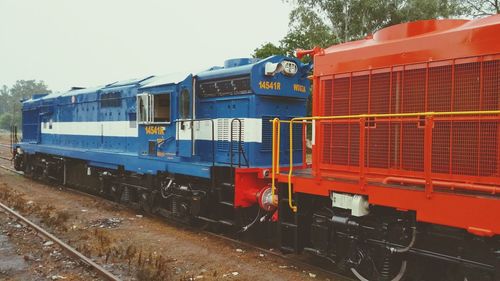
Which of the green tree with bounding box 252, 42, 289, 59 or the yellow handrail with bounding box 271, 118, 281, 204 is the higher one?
the green tree with bounding box 252, 42, 289, 59

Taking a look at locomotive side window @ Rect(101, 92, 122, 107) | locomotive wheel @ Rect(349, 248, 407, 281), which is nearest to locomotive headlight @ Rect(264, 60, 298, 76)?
locomotive wheel @ Rect(349, 248, 407, 281)

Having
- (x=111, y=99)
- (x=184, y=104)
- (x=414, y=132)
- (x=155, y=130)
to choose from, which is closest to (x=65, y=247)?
(x=155, y=130)

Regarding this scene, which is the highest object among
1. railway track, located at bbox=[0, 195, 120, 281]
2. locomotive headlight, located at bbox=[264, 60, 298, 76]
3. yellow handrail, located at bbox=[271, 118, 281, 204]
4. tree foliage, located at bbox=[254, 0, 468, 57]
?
tree foliage, located at bbox=[254, 0, 468, 57]

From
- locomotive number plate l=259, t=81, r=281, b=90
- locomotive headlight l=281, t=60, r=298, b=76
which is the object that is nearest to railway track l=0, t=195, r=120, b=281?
locomotive number plate l=259, t=81, r=281, b=90

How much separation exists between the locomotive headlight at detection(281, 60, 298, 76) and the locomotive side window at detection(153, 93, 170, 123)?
281 cm

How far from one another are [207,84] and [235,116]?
40.4 inches

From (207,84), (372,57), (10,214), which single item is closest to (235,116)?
(207,84)

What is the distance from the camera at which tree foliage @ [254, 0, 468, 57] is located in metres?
28.6

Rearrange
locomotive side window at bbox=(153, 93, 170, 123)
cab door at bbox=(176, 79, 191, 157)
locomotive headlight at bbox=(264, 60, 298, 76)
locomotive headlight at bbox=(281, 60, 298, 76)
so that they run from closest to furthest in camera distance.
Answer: locomotive headlight at bbox=(264, 60, 298, 76) → locomotive headlight at bbox=(281, 60, 298, 76) → cab door at bbox=(176, 79, 191, 157) → locomotive side window at bbox=(153, 93, 170, 123)

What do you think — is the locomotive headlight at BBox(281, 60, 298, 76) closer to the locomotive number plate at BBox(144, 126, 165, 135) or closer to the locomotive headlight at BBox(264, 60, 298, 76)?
the locomotive headlight at BBox(264, 60, 298, 76)

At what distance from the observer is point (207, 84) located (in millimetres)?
8789

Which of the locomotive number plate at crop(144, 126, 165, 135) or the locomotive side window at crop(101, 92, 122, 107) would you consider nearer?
the locomotive number plate at crop(144, 126, 165, 135)

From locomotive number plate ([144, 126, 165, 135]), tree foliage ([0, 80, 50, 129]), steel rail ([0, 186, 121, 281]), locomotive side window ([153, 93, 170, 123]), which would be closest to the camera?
steel rail ([0, 186, 121, 281])

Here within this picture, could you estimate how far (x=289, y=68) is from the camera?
8.19 m
